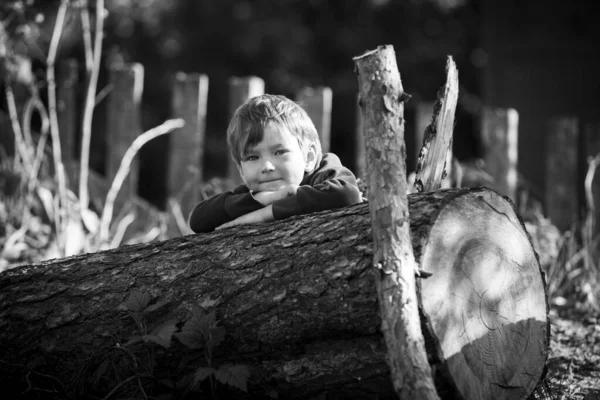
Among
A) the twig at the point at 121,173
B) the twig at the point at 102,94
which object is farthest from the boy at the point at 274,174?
the twig at the point at 102,94

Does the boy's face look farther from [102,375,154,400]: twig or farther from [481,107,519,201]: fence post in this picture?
[481,107,519,201]: fence post

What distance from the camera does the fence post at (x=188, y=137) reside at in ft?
16.7

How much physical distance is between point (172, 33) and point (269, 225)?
32.2 feet

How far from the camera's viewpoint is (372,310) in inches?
83.4

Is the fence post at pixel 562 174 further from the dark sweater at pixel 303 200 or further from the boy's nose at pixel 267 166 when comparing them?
the boy's nose at pixel 267 166

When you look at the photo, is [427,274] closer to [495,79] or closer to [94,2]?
[94,2]

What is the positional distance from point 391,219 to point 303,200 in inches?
25.9

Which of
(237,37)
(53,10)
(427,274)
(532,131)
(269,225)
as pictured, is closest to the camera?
(427,274)

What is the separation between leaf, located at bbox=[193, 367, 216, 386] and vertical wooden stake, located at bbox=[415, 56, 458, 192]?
0.96 m

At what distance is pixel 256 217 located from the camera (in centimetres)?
270

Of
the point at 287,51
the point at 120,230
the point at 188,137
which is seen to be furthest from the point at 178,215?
the point at 287,51

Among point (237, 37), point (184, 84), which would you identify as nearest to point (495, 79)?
point (184, 84)

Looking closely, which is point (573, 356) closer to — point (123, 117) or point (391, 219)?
point (391, 219)

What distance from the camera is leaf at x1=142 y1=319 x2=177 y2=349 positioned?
2184 millimetres
